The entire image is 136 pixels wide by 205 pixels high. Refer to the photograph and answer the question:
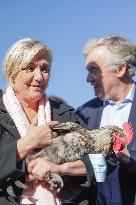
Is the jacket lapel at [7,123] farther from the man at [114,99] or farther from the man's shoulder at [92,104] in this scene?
the man's shoulder at [92,104]

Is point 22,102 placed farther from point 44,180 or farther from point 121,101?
point 121,101

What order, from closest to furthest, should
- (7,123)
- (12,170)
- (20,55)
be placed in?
(12,170) → (7,123) → (20,55)

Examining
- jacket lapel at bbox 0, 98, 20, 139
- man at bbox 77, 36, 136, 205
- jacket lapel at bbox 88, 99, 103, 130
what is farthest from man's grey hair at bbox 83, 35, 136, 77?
jacket lapel at bbox 0, 98, 20, 139

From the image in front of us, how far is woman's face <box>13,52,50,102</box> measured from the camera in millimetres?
3846

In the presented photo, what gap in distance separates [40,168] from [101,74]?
7.60ft

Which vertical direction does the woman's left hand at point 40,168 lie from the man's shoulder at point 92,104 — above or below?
below

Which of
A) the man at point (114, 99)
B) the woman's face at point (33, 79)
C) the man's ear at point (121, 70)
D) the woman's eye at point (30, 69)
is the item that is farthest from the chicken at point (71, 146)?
the man's ear at point (121, 70)

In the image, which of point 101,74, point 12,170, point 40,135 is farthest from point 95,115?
point 12,170

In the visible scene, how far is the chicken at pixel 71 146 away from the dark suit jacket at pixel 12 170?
93mm

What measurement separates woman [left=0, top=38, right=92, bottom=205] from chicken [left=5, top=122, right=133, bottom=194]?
0.07m

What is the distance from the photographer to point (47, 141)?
3514 mm

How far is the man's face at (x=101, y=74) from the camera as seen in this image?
548 centimetres

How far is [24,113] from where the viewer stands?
384 centimetres

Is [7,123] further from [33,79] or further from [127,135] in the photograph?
[127,135]
